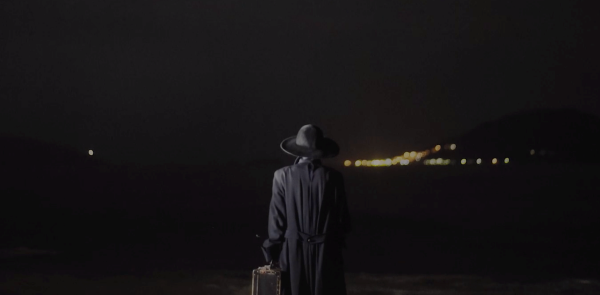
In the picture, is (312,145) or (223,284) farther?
(223,284)

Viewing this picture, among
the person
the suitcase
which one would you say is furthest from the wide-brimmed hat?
the suitcase

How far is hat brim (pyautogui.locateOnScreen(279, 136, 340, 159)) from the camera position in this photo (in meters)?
6.17

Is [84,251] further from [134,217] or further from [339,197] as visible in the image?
[134,217]

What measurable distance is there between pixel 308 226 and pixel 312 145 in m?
0.54

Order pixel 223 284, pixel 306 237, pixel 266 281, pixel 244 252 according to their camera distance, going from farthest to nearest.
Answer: pixel 244 252 → pixel 223 284 → pixel 306 237 → pixel 266 281

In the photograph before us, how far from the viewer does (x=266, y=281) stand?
6.02 m

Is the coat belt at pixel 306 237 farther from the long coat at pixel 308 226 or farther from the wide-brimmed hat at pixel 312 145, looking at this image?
the wide-brimmed hat at pixel 312 145

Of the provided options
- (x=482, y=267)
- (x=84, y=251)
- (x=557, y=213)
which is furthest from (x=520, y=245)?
(x=557, y=213)

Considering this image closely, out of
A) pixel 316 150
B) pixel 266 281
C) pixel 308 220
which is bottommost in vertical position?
pixel 266 281

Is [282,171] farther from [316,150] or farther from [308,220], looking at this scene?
[308,220]

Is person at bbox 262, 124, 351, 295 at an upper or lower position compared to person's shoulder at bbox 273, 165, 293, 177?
lower

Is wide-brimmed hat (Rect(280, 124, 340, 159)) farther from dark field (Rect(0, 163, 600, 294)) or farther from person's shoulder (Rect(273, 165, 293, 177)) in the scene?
dark field (Rect(0, 163, 600, 294))

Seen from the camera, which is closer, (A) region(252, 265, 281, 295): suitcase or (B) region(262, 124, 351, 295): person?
(A) region(252, 265, 281, 295): suitcase

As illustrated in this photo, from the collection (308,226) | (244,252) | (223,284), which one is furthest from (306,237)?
(244,252)
